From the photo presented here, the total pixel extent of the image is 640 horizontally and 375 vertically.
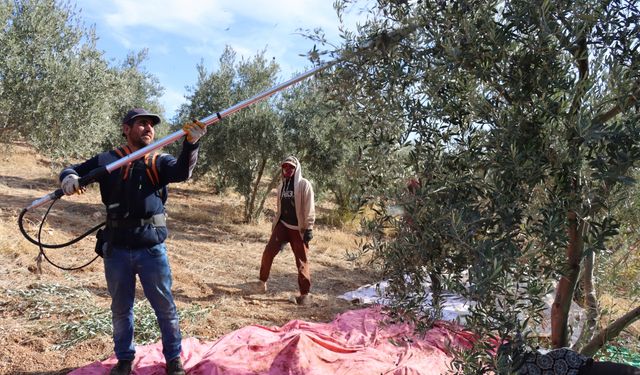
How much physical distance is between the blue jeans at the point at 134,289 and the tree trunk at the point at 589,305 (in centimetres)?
325

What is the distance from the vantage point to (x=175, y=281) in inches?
329

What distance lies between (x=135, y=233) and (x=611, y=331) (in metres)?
3.71

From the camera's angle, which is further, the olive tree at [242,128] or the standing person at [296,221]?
the olive tree at [242,128]

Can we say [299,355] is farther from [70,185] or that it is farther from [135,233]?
[70,185]

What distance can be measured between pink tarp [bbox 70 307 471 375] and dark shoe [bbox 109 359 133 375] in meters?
0.16

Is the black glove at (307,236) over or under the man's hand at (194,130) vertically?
under

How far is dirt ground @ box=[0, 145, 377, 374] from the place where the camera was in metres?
5.10

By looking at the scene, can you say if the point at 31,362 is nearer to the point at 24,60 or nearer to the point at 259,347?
the point at 259,347

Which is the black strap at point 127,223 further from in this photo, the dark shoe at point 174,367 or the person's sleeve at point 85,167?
the dark shoe at point 174,367

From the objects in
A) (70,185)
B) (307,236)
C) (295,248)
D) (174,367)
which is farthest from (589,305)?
(295,248)

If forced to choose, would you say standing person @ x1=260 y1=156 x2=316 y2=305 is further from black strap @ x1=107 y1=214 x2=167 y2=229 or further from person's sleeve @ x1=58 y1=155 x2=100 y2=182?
person's sleeve @ x1=58 y1=155 x2=100 y2=182

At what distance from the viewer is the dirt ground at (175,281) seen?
5.10 m

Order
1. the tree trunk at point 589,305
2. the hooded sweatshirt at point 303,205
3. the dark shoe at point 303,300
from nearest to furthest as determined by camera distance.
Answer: the tree trunk at point 589,305
the hooded sweatshirt at point 303,205
the dark shoe at point 303,300

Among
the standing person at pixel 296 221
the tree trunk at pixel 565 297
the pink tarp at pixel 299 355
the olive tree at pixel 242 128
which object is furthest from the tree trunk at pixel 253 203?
the tree trunk at pixel 565 297
